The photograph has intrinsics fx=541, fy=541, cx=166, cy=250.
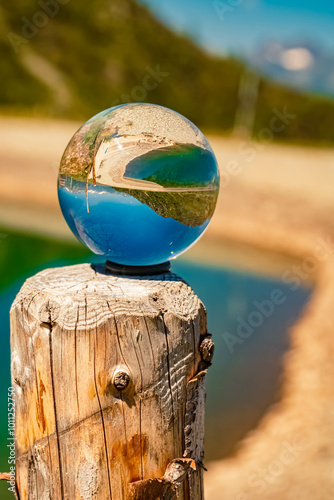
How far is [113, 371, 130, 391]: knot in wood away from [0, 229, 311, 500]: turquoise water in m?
2.15

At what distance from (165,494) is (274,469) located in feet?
7.02

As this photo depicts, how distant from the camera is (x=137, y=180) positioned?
155 centimetres

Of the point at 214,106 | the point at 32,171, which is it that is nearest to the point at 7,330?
the point at 32,171

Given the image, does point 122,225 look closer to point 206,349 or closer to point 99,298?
point 99,298

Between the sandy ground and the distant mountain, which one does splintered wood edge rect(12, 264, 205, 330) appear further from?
the distant mountain

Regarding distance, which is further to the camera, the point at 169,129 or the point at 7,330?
the point at 7,330

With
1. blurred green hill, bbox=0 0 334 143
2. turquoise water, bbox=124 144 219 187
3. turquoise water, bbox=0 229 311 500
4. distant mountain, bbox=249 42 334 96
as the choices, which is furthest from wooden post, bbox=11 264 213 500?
blurred green hill, bbox=0 0 334 143

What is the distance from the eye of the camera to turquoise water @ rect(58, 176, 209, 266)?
5.14 ft

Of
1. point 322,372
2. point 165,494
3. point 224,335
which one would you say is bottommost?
point 165,494

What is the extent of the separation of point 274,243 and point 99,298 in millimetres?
7145

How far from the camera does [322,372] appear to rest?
4.46m

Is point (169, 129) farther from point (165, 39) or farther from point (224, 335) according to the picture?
point (165, 39)

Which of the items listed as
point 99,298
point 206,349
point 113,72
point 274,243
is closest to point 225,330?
point 274,243

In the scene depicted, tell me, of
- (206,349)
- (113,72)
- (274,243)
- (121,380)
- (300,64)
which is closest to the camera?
(121,380)
